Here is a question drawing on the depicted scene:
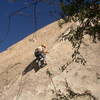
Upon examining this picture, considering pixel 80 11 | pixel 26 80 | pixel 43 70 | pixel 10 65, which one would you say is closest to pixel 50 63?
pixel 43 70

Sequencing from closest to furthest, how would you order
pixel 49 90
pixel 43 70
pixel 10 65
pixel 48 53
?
1. pixel 49 90
2. pixel 43 70
3. pixel 48 53
4. pixel 10 65

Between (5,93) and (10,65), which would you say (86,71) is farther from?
(10,65)

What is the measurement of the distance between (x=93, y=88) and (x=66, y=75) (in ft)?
8.07

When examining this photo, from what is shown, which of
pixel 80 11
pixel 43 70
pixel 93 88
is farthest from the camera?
pixel 43 70

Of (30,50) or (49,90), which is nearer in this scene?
(49,90)

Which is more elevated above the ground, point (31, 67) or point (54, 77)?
point (31, 67)

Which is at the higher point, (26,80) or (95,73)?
(26,80)

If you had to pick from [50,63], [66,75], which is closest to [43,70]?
[50,63]

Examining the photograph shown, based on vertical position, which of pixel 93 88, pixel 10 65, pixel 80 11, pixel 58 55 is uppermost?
pixel 10 65

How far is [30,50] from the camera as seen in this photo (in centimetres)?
2634

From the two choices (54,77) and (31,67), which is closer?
(54,77)

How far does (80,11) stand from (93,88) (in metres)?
9.66

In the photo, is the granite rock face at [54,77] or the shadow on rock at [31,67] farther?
the shadow on rock at [31,67]

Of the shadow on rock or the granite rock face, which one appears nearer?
the granite rock face
